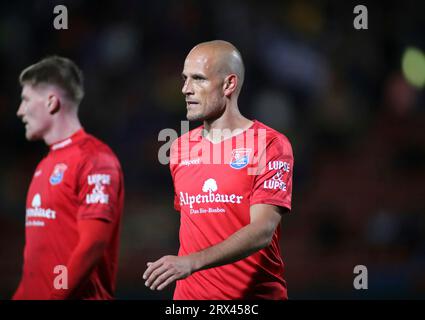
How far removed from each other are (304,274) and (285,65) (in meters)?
3.11

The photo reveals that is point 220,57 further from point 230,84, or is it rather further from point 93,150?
point 93,150

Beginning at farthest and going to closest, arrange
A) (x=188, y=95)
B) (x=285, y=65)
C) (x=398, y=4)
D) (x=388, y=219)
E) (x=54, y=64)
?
1. (x=398, y=4)
2. (x=285, y=65)
3. (x=388, y=219)
4. (x=54, y=64)
5. (x=188, y=95)

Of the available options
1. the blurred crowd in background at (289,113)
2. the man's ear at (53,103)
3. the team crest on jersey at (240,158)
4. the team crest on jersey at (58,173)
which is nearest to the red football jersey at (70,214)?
the team crest on jersey at (58,173)

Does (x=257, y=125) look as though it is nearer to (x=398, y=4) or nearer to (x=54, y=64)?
(x=54, y=64)

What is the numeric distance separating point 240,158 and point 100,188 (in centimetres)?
115

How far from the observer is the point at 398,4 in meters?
11.6

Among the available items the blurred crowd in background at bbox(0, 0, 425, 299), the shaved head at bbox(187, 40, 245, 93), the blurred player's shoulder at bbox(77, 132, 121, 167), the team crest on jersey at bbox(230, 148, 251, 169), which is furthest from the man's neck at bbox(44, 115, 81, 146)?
the blurred crowd in background at bbox(0, 0, 425, 299)

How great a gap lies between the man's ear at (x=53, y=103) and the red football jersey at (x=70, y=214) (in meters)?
0.38

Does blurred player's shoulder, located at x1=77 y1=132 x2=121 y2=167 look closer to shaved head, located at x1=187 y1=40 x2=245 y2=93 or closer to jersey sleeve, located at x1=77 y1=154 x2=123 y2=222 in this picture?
jersey sleeve, located at x1=77 y1=154 x2=123 y2=222

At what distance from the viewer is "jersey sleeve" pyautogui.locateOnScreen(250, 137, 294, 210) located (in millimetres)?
4457

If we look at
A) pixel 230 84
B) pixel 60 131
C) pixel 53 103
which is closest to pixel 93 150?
pixel 60 131

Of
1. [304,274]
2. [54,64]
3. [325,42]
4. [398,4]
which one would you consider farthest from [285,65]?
[54,64]

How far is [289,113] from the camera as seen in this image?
34.0 ft

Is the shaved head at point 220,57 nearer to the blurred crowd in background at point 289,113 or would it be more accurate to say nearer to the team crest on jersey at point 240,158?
the team crest on jersey at point 240,158
